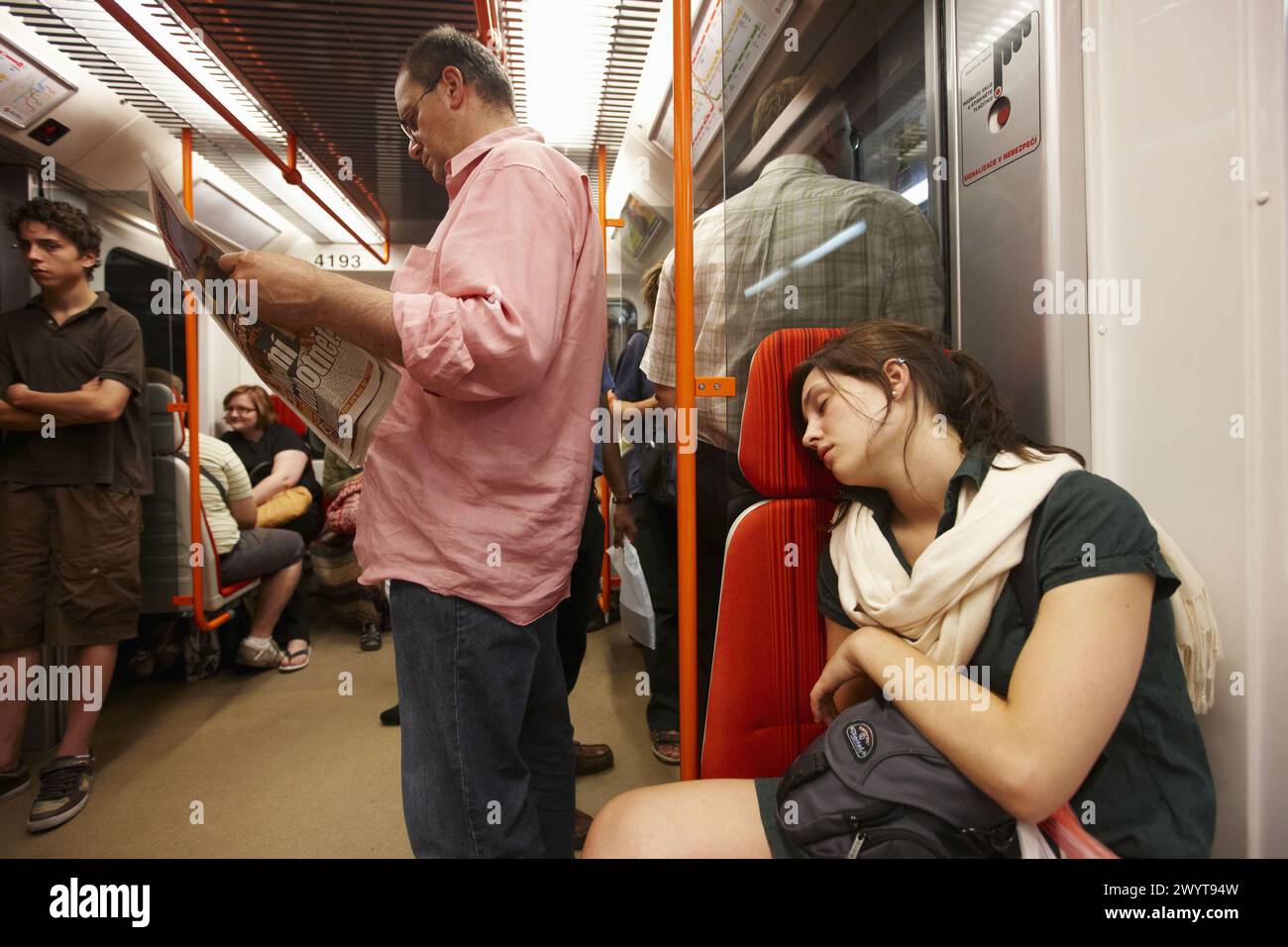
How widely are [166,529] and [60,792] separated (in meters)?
1.18

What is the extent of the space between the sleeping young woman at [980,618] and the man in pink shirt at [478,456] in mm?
274

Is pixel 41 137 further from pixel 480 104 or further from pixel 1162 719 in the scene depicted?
pixel 1162 719

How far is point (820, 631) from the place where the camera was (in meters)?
1.19

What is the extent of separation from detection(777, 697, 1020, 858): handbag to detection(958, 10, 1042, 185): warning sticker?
4.03 feet

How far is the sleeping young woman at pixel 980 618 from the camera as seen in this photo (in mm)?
787

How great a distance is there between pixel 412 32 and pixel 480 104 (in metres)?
1.10

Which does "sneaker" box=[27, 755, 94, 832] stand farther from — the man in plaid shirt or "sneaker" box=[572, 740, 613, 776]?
the man in plaid shirt

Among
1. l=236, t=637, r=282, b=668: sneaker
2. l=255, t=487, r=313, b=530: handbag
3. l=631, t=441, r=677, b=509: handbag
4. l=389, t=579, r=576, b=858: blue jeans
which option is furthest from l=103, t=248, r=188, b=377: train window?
l=389, t=579, r=576, b=858: blue jeans

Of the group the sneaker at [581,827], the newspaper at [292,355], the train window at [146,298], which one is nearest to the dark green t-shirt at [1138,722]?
the newspaper at [292,355]

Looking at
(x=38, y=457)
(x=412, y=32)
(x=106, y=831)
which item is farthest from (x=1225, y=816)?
(x=38, y=457)

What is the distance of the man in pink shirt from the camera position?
92 centimetres

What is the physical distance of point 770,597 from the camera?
1183 millimetres

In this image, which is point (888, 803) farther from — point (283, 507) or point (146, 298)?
point (146, 298)
